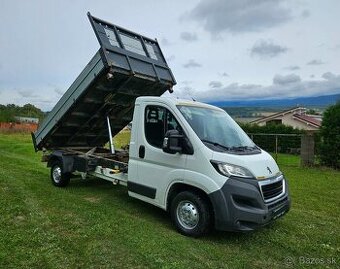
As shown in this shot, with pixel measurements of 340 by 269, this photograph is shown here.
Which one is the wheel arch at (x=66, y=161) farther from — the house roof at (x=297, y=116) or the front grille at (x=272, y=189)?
the house roof at (x=297, y=116)

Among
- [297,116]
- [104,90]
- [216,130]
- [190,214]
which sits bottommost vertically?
[190,214]

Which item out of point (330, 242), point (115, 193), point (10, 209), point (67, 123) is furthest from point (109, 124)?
point (330, 242)

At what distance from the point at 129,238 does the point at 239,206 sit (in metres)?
1.71

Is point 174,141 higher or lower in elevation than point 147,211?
higher

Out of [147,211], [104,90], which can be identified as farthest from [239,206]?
[104,90]

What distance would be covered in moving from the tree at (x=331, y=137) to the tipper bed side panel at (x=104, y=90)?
9610 millimetres

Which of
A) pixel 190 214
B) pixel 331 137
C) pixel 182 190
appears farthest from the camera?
pixel 331 137

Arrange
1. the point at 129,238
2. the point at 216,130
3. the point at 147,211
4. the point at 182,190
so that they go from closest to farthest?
1. the point at 129,238
2. the point at 182,190
3. the point at 216,130
4. the point at 147,211

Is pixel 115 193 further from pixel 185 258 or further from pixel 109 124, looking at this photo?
pixel 185 258

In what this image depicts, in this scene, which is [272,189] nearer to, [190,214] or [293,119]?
[190,214]

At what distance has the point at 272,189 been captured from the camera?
5.60 metres

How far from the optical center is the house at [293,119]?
42.9 meters

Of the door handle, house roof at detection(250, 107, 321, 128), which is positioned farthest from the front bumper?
house roof at detection(250, 107, 321, 128)

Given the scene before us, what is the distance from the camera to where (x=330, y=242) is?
5.60m
